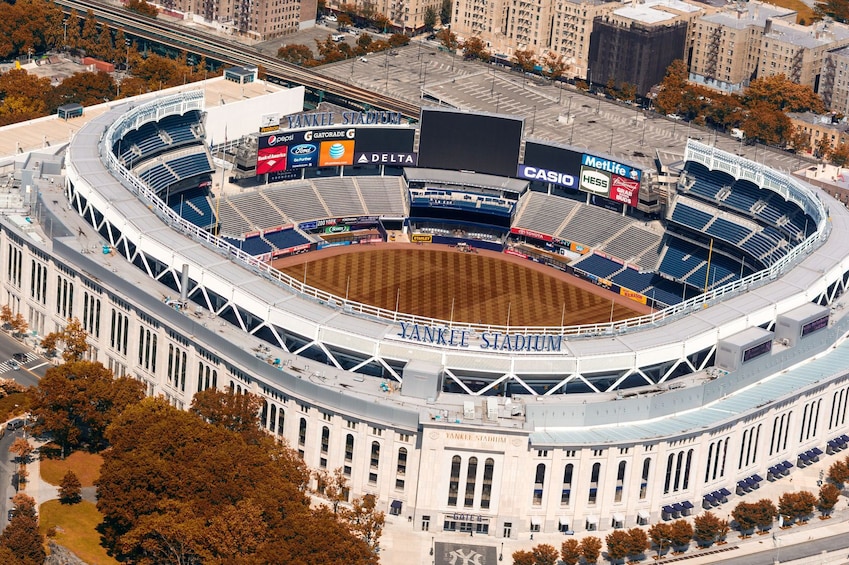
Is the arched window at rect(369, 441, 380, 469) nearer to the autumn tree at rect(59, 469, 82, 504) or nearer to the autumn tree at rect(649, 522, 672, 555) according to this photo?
the autumn tree at rect(649, 522, 672, 555)

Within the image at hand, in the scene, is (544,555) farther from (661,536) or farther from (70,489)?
(70,489)

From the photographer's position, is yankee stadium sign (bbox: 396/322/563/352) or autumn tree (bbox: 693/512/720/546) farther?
yankee stadium sign (bbox: 396/322/563/352)

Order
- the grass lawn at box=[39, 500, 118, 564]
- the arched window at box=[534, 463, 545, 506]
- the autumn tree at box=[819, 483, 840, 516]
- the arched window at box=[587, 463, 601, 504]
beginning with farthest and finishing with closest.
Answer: the autumn tree at box=[819, 483, 840, 516], the arched window at box=[587, 463, 601, 504], the arched window at box=[534, 463, 545, 506], the grass lawn at box=[39, 500, 118, 564]

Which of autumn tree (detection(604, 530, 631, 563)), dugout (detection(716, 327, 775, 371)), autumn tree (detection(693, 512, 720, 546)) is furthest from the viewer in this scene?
dugout (detection(716, 327, 775, 371))

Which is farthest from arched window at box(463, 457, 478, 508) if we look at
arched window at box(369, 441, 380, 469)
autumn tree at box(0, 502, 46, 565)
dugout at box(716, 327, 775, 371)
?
autumn tree at box(0, 502, 46, 565)

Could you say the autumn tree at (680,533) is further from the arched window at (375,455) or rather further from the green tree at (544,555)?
the arched window at (375,455)
